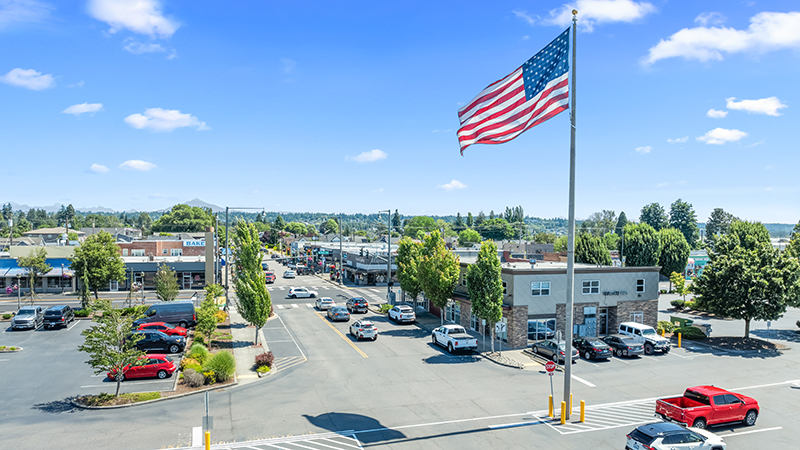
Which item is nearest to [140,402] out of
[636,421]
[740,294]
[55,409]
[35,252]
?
[55,409]

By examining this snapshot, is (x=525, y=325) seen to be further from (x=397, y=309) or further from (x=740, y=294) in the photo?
(x=740, y=294)

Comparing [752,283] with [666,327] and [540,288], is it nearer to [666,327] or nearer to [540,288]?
[666,327]

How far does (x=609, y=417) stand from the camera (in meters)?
22.3

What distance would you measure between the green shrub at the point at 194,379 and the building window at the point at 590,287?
28363mm

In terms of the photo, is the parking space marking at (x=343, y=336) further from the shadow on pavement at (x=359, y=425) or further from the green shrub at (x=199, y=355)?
the shadow on pavement at (x=359, y=425)

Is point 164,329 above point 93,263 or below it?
below

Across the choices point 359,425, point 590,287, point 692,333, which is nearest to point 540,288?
point 590,287

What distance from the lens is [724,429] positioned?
2136 cm

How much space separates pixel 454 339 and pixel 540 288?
8.34m

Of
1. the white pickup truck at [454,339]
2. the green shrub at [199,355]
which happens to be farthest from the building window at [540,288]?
the green shrub at [199,355]

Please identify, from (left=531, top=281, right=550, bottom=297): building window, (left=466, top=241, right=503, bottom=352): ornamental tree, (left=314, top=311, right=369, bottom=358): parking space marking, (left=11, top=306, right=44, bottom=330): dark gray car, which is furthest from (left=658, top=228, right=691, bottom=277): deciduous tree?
(left=11, top=306, right=44, bottom=330): dark gray car

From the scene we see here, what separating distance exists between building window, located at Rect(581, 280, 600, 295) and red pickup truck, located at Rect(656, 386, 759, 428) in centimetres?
1845

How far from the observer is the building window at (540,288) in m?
38.8

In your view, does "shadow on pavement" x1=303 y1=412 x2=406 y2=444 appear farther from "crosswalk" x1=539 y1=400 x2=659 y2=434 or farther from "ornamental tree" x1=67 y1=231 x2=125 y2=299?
"ornamental tree" x1=67 y1=231 x2=125 y2=299
